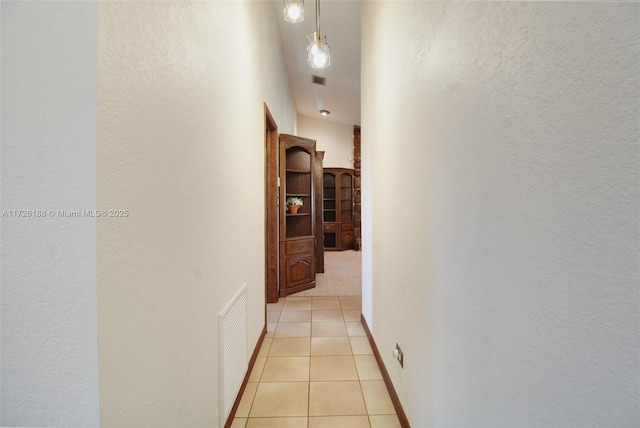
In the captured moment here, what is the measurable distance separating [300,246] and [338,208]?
139 inches

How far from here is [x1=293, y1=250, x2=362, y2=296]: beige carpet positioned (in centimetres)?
363

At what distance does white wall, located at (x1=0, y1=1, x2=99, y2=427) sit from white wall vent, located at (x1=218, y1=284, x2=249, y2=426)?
72 cm

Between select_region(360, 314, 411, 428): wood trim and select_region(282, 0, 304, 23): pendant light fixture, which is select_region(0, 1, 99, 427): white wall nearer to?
select_region(360, 314, 411, 428): wood trim

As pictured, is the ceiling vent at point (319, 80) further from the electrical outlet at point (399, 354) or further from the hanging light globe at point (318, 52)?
the electrical outlet at point (399, 354)

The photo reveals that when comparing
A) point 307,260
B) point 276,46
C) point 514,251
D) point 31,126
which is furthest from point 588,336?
point 276,46

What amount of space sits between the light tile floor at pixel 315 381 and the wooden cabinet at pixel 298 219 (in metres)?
0.81

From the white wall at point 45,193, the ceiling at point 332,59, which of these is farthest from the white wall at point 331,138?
the white wall at point 45,193

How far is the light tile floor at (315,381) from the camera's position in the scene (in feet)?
4.77

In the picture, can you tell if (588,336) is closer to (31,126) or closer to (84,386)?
(84,386)

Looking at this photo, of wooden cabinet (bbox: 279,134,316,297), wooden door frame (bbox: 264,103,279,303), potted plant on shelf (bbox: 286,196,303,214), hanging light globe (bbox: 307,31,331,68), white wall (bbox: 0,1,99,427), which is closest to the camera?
white wall (bbox: 0,1,99,427)

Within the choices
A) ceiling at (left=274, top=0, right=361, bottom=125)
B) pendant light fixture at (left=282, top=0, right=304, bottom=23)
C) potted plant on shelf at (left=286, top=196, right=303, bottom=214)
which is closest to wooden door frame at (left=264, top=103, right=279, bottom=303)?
potted plant on shelf at (left=286, top=196, right=303, bottom=214)

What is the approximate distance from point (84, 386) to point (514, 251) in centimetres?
102

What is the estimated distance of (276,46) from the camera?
10.3 ft

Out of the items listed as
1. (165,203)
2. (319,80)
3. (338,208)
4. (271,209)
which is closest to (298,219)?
(271,209)
